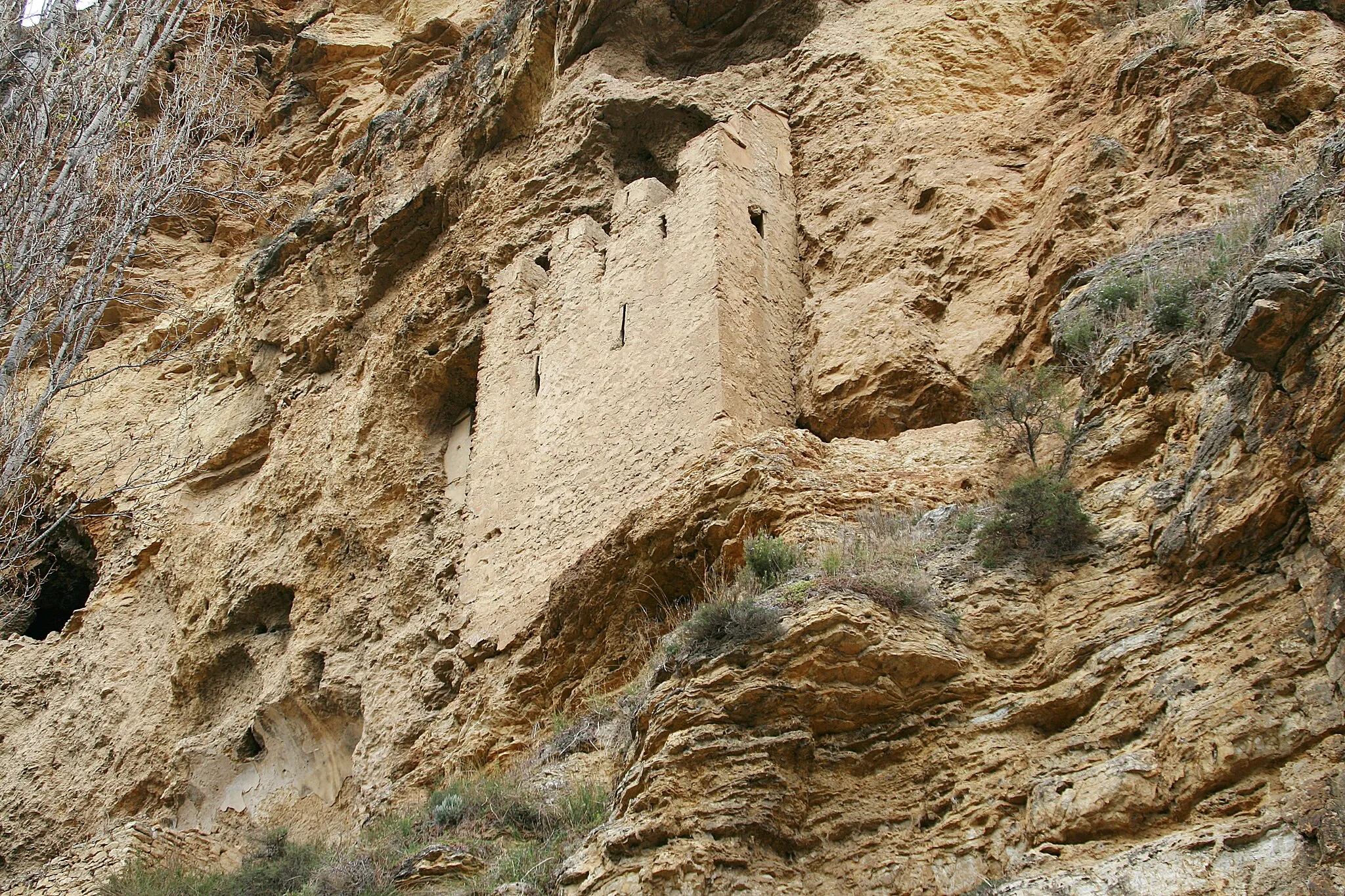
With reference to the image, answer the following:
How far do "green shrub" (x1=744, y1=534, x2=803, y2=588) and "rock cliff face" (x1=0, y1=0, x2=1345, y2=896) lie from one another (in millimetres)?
654

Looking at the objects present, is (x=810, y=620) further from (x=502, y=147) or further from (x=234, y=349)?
(x=234, y=349)

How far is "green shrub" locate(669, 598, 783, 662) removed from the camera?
20.1ft

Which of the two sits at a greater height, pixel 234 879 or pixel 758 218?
pixel 758 218

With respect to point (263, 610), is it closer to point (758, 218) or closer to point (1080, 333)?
point (758, 218)

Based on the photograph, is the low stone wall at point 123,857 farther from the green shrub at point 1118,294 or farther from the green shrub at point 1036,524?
the green shrub at point 1118,294

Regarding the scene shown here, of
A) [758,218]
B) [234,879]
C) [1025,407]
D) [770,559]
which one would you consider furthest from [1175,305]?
[234,879]

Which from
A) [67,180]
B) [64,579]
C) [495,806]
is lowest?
[64,579]

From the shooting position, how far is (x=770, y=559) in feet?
23.4

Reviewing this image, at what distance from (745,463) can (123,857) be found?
5218 mm

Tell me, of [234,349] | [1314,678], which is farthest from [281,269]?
[1314,678]

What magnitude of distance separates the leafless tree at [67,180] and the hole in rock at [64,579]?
26.9 ft

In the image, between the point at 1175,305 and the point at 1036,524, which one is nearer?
the point at 1036,524

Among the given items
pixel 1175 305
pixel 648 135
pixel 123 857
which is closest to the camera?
pixel 1175 305

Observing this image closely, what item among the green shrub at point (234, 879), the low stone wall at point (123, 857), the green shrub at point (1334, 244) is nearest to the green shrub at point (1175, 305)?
the green shrub at point (1334, 244)
